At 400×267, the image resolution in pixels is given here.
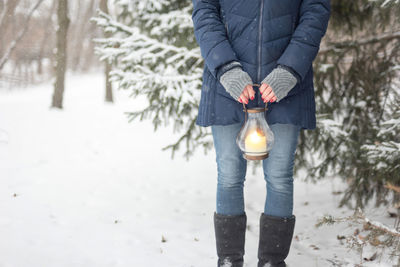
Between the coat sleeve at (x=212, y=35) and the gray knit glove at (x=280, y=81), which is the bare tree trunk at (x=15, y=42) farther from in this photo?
the gray knit glove at (x=280, y=81)

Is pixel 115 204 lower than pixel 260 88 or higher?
lower

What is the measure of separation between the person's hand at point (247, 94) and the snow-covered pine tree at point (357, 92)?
1.68 meters

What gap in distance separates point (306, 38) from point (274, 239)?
1.17m

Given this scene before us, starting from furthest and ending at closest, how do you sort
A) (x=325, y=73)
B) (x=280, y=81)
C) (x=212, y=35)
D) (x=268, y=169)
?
(x=325, y=73)
(x=268, y=169)
(x=212, y=35)
(x=280, y=81)

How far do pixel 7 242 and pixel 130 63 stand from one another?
1.98 m

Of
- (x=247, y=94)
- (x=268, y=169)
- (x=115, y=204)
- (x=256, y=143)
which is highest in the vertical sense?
(x=247, y=94)

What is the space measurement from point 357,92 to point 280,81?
2.14 m

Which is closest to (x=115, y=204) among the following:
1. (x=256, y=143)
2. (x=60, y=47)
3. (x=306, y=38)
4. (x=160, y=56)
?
(x=160, y=56)

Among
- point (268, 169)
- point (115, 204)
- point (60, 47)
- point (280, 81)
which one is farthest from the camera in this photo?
point (60, 47)

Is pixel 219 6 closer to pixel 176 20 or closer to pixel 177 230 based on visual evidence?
pixel 176 20

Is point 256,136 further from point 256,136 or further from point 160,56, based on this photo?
point 160,56

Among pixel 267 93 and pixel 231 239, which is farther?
pixel 231 239

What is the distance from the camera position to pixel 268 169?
1973 mm

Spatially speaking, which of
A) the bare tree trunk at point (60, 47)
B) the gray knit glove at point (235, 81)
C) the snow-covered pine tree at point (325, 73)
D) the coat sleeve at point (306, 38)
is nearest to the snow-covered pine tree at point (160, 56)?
the snow-covered pine tree at point (325, 73)
